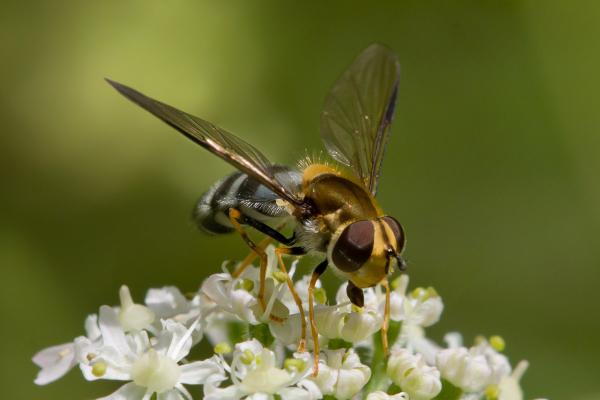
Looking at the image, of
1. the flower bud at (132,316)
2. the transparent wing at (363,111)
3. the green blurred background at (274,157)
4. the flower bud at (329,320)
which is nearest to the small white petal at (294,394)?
the flower bud at (329,320)

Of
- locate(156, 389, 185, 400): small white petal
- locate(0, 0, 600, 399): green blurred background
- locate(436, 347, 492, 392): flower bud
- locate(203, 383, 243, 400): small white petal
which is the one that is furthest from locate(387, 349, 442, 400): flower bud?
locate(0, 0, 600, 399): green blurred background

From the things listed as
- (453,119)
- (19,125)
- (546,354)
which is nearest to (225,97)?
(19,125)

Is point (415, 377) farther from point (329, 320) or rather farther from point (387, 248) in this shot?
point (387, 248)

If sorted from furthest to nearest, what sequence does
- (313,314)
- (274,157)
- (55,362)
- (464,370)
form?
(274,157) < (55,362) < (464,370) < (313,314)

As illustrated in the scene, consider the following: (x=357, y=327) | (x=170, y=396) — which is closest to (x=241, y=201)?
(x=357, y=327)

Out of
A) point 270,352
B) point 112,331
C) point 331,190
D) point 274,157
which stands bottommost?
point 112,331

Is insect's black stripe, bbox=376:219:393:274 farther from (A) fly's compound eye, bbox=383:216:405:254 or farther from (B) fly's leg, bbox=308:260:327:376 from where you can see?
(B) fly's leg, bbox=308:260:327:376

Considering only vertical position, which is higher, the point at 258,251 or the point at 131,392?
the point at 258,251
